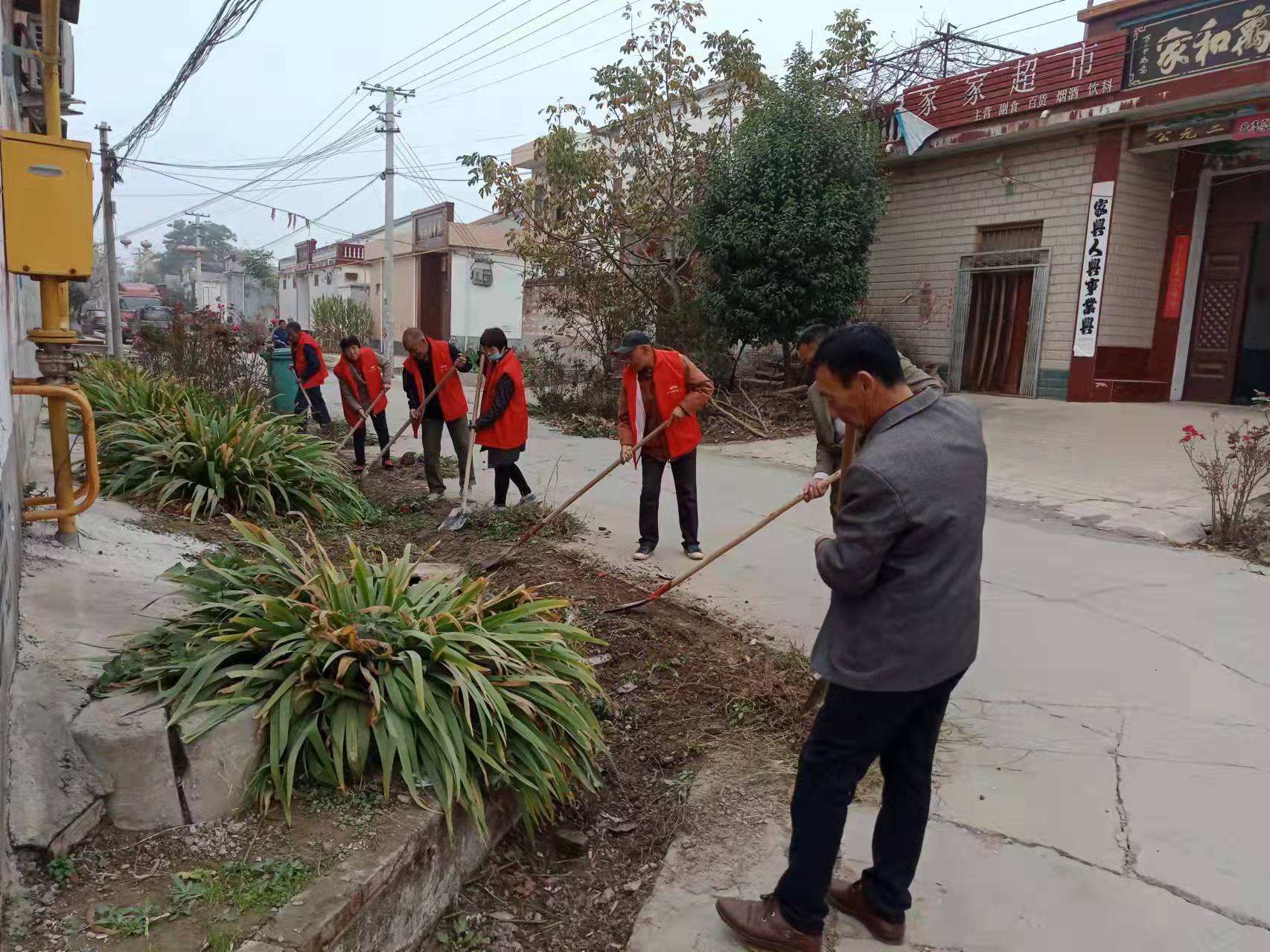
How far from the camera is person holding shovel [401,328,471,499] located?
7.54 m

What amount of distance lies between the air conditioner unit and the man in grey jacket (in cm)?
417

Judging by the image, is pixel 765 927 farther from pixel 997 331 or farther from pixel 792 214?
pixel 997 331

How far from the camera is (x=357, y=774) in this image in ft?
8.73

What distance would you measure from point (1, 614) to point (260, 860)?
987 millimetres

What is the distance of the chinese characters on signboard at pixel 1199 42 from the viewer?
9.38 meters

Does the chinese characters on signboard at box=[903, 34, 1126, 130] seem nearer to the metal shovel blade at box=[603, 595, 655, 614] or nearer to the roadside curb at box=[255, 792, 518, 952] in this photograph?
the metal shovel blade at box=[603, 595, 655, 614]

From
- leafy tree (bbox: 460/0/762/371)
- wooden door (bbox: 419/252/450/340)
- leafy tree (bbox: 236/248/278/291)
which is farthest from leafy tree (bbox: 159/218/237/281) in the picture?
leafy tree (bbox: 460/0/762/371)

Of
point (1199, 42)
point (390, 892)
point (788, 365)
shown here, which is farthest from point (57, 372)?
point (1199, 42)

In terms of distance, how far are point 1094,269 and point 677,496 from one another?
26.5ft

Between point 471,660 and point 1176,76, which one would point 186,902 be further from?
point 1176,76

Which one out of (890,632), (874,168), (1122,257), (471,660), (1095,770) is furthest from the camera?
(874,168)

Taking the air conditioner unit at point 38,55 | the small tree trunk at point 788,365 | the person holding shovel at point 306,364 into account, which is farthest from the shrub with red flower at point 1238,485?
the person holding shovel at point 306,364

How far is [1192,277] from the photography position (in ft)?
38.0

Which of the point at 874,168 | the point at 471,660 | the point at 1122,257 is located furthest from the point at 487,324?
the point at 471,660
